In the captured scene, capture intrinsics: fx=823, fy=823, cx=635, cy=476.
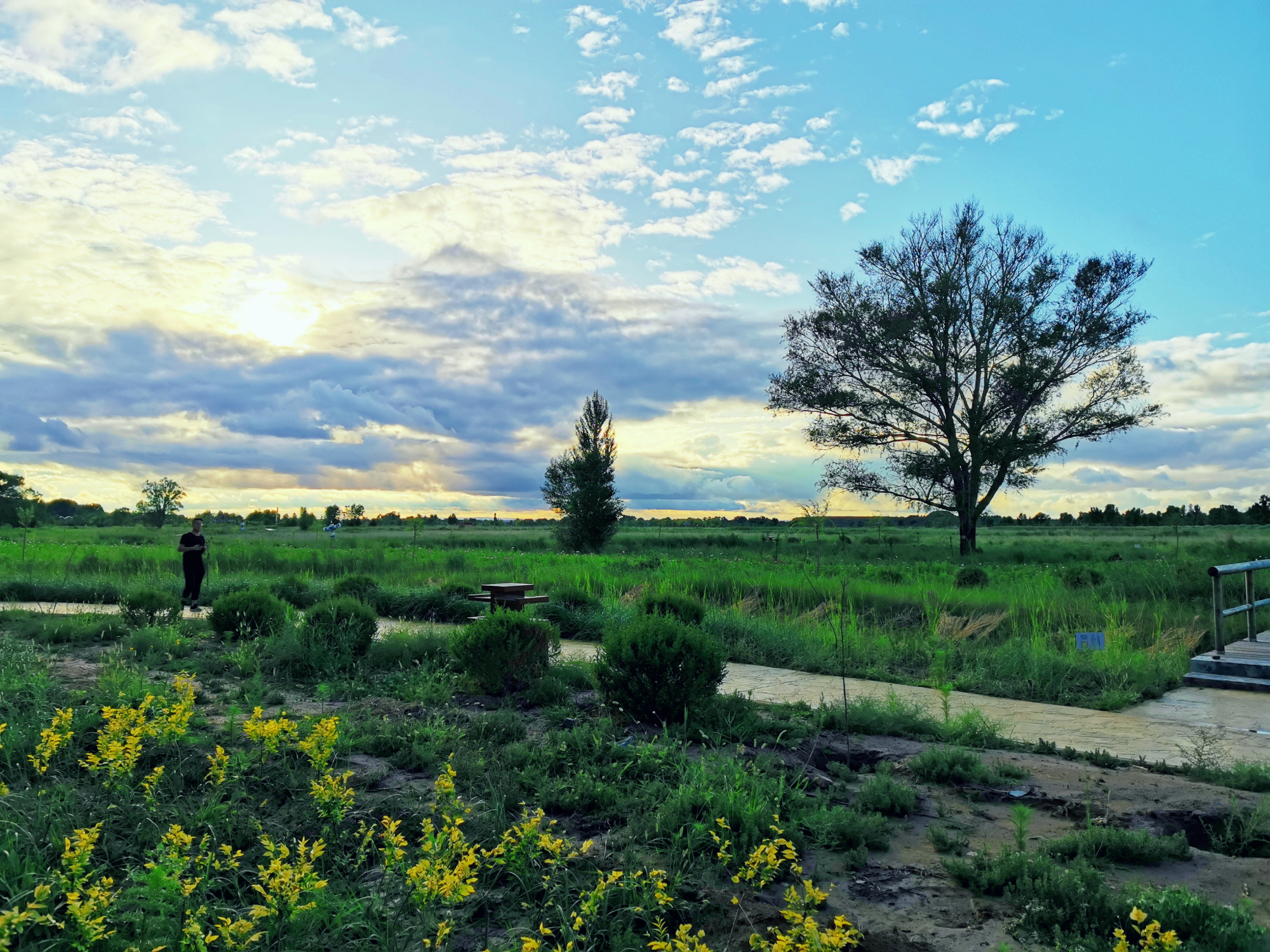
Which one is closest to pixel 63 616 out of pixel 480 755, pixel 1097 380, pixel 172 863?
pixel 480 755

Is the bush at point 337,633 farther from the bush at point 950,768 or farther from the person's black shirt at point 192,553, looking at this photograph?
the person's black shirt at point 192,553

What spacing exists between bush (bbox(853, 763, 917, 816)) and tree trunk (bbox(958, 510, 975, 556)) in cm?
2477

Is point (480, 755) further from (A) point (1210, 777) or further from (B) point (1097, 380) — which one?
(B) point (1097, 380)

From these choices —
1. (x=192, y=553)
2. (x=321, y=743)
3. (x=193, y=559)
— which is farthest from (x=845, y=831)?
(x=193, y=559)

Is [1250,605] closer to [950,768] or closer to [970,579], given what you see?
[970,579]

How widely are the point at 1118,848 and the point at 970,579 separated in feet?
46.0

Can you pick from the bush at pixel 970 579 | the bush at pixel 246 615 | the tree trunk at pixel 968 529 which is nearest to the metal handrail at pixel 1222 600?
the bush at pixel 970 579

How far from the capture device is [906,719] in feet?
20.8

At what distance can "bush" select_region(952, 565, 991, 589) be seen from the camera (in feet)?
54.9

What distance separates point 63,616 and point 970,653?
12.1 metres

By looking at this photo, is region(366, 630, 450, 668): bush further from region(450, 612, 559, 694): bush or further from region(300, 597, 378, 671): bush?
region(450, 612, 559, 694): bush

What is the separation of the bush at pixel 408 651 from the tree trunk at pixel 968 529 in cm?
2252

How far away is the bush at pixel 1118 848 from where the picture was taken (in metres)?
3.86

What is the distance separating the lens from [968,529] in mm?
27844
